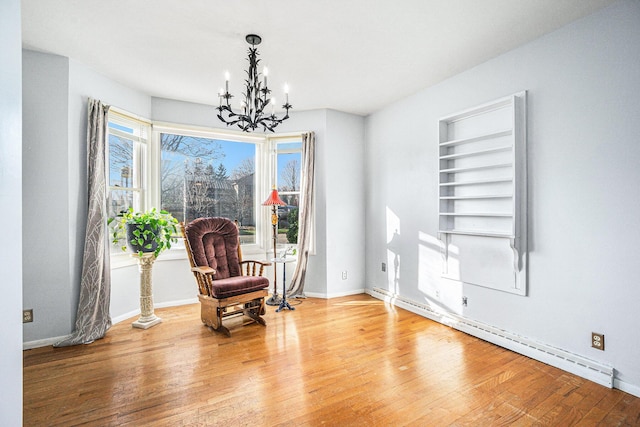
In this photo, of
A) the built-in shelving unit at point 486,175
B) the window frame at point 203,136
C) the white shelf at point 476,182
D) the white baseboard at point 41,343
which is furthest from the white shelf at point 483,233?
the white baseboard at point 41,343

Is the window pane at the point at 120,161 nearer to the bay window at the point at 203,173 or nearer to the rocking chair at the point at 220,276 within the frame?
the bay window at the point at 203,173

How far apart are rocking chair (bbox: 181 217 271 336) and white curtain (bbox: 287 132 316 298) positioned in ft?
3.30

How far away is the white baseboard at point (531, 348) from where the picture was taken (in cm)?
226

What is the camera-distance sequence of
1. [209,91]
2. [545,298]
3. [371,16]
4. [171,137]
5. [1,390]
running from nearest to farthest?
[1,390]
[371,16]
[545,298]
[209,91]
[171,137]

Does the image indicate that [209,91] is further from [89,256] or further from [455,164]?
[455,164]

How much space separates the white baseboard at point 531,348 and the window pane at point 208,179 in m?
2.95

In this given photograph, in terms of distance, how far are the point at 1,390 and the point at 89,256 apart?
2298 millimetres

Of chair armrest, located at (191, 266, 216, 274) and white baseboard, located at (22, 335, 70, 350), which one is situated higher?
chair armrest, located at (191, 266, 216, 274)

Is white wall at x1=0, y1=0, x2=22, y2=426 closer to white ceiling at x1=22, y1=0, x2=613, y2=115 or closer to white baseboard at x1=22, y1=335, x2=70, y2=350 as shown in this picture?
white ceiling at x1=22, y1=0, x2=613, y2=115

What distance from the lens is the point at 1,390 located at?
1.16 m

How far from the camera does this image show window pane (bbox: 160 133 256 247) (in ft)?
14.0

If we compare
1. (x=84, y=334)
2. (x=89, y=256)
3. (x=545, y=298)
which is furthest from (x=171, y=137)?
(x=545, y=298)

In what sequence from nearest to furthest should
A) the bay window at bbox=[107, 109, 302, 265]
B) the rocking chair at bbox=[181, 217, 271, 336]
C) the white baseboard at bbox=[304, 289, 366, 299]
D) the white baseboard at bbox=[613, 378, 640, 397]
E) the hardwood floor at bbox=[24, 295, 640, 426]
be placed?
the hardwood floor at bbox=[24, 295, 640, 426], the white baseboard at bbox=[613, 378, 640, 397], the rocking chair at bbox=[181, 217, 271, 336], the bay window at bbox=[107, 109, 302, 265], the white baseboard at bbox=[304, 289, 366, 299]

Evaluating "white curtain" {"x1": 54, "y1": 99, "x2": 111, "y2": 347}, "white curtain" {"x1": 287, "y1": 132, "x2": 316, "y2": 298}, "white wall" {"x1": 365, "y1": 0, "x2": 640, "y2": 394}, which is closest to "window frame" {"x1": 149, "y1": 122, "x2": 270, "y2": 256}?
"white curtain" {"x1": 287, "y1": 132, "x2": 316, "y2": 298}
